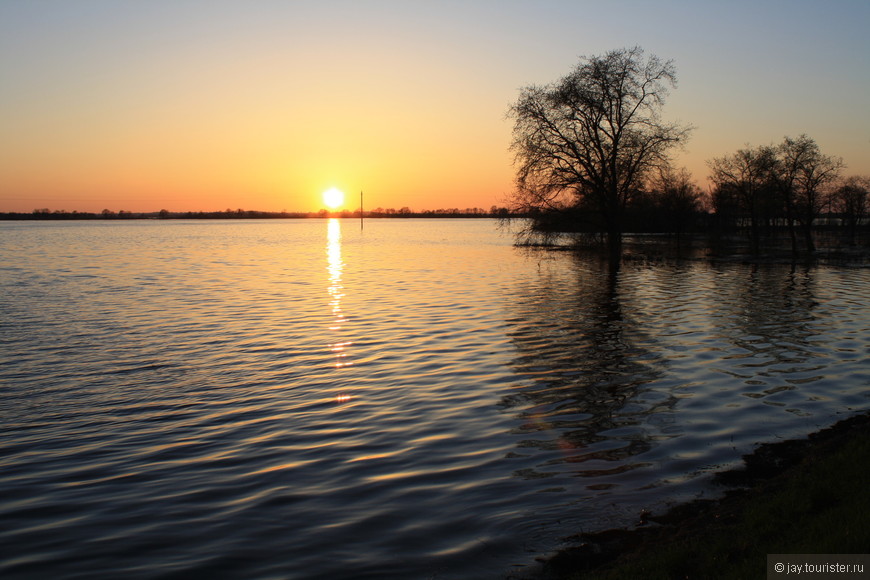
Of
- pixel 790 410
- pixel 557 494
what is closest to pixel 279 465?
pixel 557 494

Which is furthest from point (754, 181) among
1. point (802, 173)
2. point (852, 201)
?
point (852, 201)

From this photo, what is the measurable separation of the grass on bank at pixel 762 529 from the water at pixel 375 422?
0.69 m

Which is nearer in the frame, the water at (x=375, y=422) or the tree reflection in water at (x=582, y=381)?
the water at (x=375, y=422)

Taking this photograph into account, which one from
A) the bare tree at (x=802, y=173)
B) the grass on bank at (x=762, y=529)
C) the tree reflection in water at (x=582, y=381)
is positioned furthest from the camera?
the bare tree at (x=802, y=173)

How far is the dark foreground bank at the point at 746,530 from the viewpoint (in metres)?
5.02

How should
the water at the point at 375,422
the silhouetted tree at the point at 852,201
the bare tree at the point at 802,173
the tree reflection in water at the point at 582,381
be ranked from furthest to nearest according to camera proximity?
the silhouetted tree at the point at 852,201, the bare tree at the point at 802,173, the tree reflection in water at the point at 582,381, the water at the point at 375,422

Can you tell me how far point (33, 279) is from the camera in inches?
1223

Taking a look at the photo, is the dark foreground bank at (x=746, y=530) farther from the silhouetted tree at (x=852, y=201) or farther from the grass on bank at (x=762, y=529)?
the silhouetted tree at (x=852, y=201)

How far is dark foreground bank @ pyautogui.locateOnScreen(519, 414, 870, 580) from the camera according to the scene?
502 centimetres

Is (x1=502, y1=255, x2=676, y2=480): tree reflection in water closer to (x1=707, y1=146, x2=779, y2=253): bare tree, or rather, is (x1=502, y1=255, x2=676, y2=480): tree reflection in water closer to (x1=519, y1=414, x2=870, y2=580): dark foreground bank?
(x1=519, y1=414, x2=870, y2=580): dark foreground bank

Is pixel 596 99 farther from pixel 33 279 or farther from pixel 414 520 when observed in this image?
pixel 414 520

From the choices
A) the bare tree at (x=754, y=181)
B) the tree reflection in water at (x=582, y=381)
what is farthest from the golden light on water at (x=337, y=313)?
the bare tree at (x=754, y=181)

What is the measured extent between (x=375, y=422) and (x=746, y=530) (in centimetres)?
567

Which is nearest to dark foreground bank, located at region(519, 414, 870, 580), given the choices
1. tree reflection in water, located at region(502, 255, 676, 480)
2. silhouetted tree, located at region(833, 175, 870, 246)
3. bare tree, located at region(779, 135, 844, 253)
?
tree reflection in water, located at region(502, 255, 676, 480)
